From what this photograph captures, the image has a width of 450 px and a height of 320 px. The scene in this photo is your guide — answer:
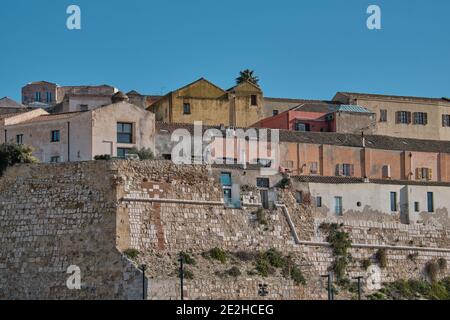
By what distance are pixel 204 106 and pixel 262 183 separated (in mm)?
11756

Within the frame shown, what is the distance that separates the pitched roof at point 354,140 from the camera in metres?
90.6

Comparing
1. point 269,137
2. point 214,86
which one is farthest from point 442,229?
point 214,86

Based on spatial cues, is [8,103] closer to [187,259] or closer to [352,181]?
[352,181]

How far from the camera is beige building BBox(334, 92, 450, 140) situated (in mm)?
101188

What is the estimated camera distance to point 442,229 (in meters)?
89.1

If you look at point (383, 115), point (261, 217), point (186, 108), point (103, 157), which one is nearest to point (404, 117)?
point (383, 115)

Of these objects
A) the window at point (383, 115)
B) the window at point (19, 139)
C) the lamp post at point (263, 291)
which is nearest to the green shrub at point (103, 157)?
the window at point (19, 139)

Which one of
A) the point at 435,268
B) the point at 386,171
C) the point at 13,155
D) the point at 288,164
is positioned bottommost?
the point at 435,268

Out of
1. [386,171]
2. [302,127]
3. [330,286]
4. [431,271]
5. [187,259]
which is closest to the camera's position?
[187,259]

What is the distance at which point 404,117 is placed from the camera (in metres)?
102

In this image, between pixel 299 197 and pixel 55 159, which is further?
pixel 299 197

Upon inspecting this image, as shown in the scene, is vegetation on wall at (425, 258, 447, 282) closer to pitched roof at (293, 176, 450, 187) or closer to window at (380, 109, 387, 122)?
pitched roof at (293, 176, 450, 187)

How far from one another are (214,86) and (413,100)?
12.1 meters

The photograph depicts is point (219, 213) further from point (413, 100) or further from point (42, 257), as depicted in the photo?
point (413, 100)
